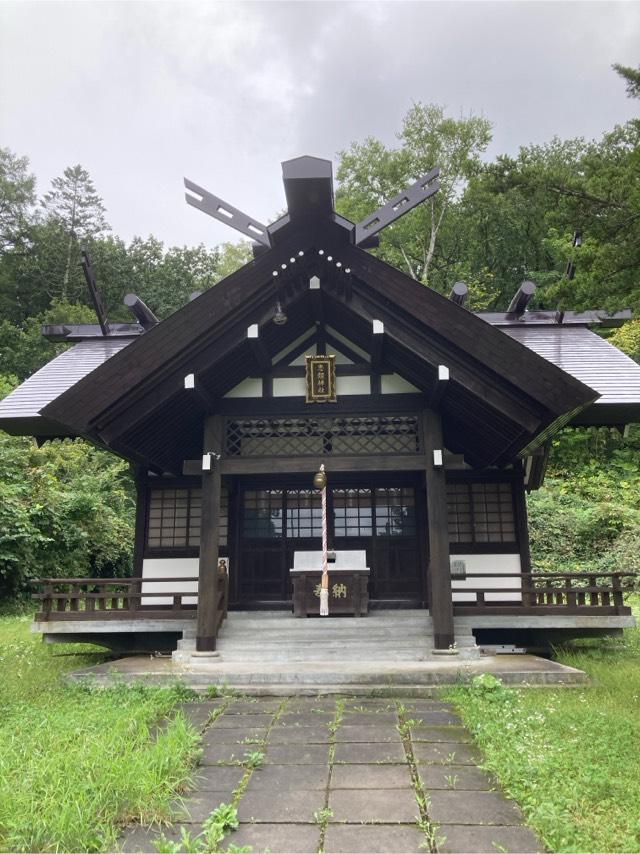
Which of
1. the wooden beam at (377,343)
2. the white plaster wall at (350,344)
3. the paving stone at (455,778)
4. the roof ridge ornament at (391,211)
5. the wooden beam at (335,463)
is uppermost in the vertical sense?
the roof ridge ornament at (391,211)

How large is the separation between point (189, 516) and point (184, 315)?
4360 millimetres

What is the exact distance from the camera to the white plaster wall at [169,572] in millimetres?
10656

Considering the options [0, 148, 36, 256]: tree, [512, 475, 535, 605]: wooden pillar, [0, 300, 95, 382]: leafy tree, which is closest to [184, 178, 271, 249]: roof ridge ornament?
[512, 475, 535, 605]: wooden pillar

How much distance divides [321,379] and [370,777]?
546 centimetres

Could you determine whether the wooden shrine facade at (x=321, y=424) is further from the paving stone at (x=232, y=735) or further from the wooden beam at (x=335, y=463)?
the paving stone at (x=232, y=735)

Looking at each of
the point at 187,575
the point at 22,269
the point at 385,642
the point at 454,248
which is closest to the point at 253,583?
the point at 187,575

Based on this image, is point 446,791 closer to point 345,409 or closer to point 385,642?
point 385,642

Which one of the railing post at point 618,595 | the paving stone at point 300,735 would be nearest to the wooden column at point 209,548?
the paving stone at point 300,735

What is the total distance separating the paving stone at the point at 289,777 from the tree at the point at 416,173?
24.3 metres

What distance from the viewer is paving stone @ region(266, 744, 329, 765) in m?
4.58

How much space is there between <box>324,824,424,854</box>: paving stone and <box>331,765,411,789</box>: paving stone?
603 millimetres

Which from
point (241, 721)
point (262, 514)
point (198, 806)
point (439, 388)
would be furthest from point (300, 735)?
point (262, 514)

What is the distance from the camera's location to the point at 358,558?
32.5 ft

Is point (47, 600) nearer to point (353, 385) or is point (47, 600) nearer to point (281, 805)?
point (353, 385)
